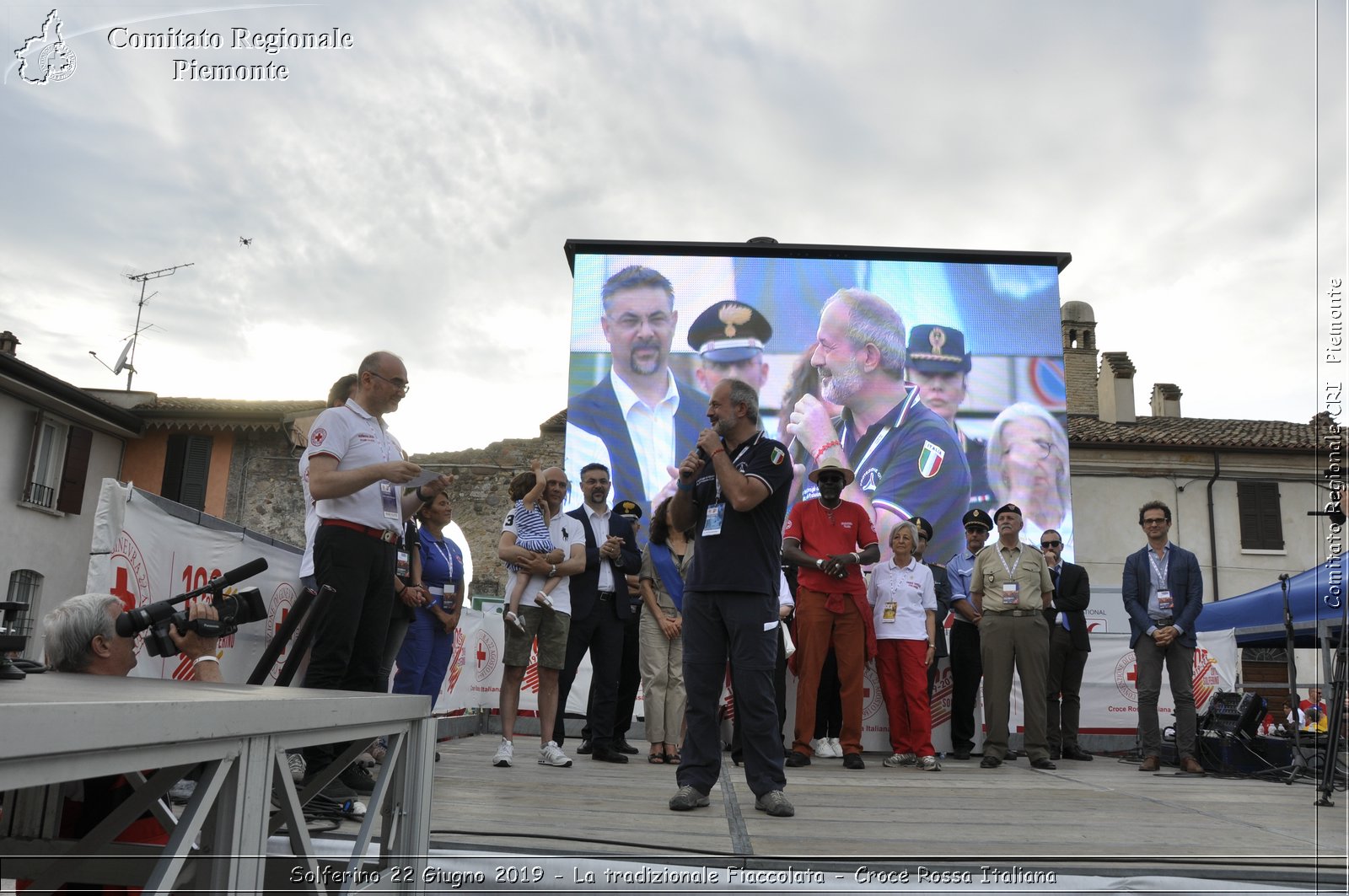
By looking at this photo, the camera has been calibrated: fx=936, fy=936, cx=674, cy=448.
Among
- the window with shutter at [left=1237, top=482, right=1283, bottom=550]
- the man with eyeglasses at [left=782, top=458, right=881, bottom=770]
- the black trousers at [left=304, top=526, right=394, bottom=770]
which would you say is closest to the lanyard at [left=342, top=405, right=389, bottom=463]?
the black trousers at [left=304, top=526, right=394, bottom=770]

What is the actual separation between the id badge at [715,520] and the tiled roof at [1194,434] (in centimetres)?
2344

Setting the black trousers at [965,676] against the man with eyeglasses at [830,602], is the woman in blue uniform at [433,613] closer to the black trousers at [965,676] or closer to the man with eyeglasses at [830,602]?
the man with eyeglasses at [830,602]

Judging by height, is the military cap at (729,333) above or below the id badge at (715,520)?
above

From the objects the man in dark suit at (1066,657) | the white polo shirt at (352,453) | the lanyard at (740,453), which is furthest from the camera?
the man in dark suit at (1066,657)

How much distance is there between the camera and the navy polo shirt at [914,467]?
46.8ft

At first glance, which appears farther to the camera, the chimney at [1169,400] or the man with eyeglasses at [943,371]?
the chimney at [1169,400]

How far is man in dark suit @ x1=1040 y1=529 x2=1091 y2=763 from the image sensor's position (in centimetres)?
760

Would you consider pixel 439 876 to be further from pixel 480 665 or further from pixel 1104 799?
pixel 480 665

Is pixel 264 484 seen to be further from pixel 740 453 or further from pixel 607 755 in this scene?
pixel 740 453

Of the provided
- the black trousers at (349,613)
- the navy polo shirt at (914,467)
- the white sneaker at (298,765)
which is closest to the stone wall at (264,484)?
the navy polo shirt at (914,467)

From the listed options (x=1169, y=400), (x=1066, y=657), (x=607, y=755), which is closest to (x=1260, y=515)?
(x=1169, y=400)

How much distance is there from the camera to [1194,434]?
Answer: 25609 mm

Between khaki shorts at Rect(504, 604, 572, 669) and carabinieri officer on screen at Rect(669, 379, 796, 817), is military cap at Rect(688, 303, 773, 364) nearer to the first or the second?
khaki shorts at Rect(504, 604, 572, 669)

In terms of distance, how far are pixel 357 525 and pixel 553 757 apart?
2257mm
